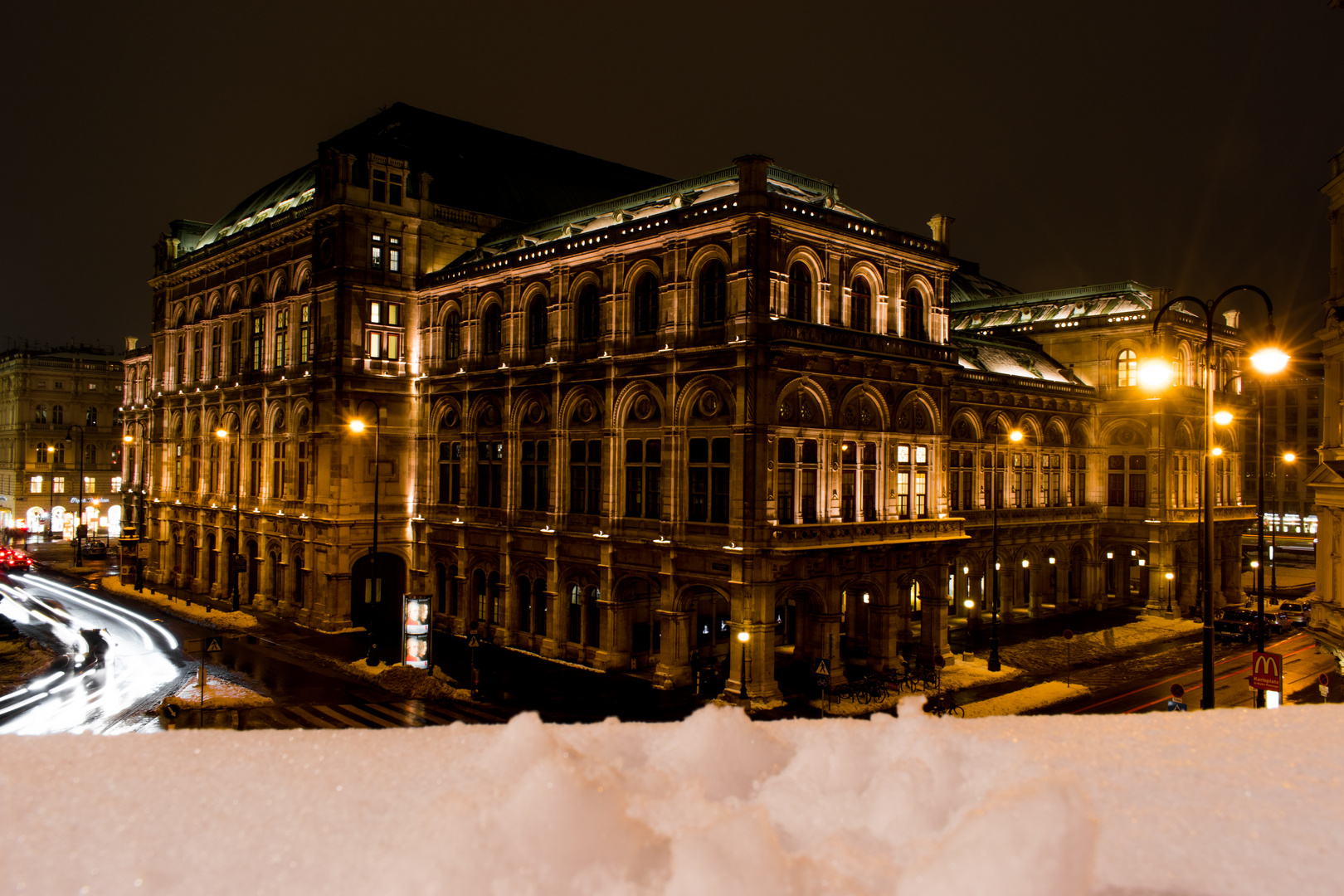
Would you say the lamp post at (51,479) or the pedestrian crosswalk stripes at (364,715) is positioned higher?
the lamp post at (51,479)

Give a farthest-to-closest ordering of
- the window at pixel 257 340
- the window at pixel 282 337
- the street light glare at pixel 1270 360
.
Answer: the window at pixel 257 340
the window at pixel 282 337
the street light glare at pixel 1270 360

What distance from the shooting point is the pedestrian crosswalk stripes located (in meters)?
25.0

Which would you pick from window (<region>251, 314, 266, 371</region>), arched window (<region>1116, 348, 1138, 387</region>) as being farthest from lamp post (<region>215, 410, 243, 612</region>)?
arched window (<region>1116, 348, 1138, 387</region>)

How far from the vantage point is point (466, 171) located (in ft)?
156

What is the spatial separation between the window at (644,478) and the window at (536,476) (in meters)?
4.51

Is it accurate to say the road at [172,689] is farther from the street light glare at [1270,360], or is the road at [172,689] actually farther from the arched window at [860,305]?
the street light glare at [1270,360]

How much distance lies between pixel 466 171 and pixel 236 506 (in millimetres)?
23010

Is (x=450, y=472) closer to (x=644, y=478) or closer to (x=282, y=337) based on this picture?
(x=644, y=478)

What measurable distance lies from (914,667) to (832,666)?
4745 millimetres

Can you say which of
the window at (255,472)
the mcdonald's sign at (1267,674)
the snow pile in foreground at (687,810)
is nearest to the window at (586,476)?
Result: the mcdonald's sign at (1267,674)

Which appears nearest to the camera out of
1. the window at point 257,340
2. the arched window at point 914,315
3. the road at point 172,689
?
the road at point 172,689

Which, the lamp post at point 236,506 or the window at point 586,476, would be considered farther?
the lamp post at point 236,506

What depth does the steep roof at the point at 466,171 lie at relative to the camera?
149 feet

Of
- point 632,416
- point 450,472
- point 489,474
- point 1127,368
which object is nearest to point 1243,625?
point 1127,368
